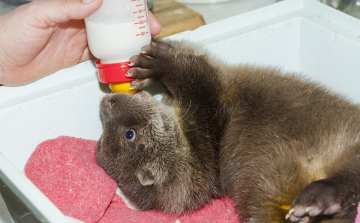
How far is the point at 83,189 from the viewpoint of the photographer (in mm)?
2139

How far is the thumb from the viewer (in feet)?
6.04

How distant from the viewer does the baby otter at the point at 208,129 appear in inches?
74.7

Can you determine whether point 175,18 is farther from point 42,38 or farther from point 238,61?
point 42,38

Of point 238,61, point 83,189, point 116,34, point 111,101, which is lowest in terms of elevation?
point 83,189

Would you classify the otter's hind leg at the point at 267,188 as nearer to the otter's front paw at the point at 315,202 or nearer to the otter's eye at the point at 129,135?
the otter's front paw at the point at 315,202

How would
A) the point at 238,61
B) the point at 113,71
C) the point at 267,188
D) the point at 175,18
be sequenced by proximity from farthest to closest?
the point at 175,18
the point at 238,61
the point at 113,71
the point at 267,188

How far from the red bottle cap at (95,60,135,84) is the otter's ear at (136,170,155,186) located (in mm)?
393

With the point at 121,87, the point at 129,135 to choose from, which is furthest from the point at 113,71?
the point at 129,135

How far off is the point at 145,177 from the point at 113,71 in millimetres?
454

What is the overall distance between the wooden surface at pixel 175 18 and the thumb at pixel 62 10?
2.55 ft

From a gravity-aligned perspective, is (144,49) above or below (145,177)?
above

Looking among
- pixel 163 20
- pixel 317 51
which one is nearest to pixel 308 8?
pixel 317 51

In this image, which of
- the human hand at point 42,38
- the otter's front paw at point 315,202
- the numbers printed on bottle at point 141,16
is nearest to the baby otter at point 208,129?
the numbers printed on bottle at point 141,16

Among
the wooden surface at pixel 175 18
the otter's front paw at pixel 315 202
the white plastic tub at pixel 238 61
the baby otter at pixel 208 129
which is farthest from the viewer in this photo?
the wooden surface at pixel 175 18
